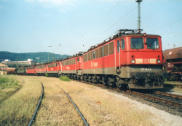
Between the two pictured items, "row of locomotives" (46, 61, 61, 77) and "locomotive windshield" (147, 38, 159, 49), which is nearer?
"locomotive windshield" (147, 38, 159, 49)

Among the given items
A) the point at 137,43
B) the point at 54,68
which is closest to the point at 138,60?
the point at 137,43

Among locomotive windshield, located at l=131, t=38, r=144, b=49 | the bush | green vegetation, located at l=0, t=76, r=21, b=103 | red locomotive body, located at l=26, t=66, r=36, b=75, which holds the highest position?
locomotive windshield, located at l=131, t=38, r=144, b=49

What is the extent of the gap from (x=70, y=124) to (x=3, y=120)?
241cm

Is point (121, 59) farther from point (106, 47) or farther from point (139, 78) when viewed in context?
Answer: point (106, 47)

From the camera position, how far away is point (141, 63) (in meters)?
10.4

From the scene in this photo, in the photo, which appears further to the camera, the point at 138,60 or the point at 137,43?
the point at 137,43

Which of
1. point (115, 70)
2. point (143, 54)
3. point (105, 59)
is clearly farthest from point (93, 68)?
point (143, 54)

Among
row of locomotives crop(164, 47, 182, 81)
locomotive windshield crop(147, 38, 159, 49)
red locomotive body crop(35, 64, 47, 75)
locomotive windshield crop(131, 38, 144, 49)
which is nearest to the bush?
locomotive windshield crop(131, 38, 144, 49)

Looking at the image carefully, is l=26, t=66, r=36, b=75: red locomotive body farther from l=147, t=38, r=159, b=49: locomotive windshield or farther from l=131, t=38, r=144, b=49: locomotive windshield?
l=147, t=38, r=159, b=49: locomotive windshield

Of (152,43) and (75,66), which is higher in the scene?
(152,43)

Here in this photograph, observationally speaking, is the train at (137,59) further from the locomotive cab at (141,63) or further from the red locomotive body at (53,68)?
the red locomotive body at (53,68)

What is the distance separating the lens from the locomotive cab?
10258 millimetres

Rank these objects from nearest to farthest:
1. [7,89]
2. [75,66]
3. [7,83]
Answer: [7,89]
[7,83]
[75,66]

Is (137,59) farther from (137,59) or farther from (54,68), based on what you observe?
(54,68)
